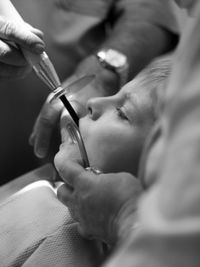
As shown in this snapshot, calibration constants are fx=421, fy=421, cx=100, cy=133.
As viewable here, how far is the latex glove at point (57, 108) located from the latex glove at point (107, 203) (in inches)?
13.8

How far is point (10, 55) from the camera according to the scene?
932mm

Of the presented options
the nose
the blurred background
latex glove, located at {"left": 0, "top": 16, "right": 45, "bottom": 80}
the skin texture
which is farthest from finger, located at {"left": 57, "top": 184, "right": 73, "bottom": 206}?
the blurred background

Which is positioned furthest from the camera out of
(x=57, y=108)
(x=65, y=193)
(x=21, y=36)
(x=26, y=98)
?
(x=26, y=98)

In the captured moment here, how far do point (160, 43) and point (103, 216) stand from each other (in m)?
0.94

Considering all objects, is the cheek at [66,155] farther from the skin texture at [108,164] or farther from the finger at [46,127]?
the finger at [46,127]

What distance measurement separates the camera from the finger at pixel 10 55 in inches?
36.5

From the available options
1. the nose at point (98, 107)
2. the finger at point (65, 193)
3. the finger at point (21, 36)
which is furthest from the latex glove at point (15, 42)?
the finger at point (65, 193)

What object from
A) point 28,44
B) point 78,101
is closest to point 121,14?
point 78,101

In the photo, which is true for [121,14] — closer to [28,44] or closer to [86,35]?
[86,35]

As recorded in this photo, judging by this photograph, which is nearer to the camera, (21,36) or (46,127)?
(21,36)

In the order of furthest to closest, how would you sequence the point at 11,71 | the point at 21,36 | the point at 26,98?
the point at 26,98, the point at 11,71, the point at 21,36

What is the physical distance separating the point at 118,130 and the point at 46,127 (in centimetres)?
37

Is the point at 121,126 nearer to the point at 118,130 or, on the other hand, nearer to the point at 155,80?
the point at 118,130

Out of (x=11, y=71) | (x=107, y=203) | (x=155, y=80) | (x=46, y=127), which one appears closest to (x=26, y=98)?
(x=46, y=127)
